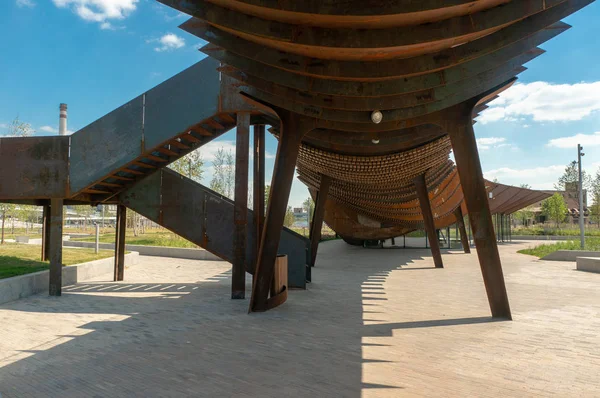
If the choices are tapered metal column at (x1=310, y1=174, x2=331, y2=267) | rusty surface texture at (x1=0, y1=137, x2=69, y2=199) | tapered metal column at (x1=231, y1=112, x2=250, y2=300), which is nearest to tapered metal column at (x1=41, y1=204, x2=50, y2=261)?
rusty surface texture at (x1=0, y1=137, x2=69, y2=199)

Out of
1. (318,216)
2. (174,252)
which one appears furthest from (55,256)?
(174,252)

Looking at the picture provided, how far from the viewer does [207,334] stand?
650 centimetres

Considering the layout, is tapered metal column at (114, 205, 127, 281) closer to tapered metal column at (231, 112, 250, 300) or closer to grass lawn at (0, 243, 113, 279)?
grass lawn at (0, 243, 113, 279)

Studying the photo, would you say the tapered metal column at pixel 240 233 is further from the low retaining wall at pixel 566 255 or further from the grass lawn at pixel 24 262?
the low retaining wall at pixel 566 255

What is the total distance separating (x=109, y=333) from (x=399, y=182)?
Answer: 1355cm

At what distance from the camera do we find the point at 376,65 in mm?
6062

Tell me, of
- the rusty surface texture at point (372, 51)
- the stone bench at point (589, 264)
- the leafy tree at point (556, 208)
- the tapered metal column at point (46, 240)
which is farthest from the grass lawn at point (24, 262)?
the leafy tree at point (556, 208)

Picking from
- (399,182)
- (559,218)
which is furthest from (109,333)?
(559,218)

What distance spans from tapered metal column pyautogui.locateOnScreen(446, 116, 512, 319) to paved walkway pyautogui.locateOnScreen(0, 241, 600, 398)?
630mm

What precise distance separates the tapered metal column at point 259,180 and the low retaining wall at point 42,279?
19.7ft

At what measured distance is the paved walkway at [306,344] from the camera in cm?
435

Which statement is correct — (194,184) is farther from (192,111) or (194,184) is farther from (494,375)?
(494,375)

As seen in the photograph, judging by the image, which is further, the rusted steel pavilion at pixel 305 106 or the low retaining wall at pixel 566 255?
the low retaining wall at pixel 566 255

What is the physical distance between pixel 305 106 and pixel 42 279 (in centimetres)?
871
